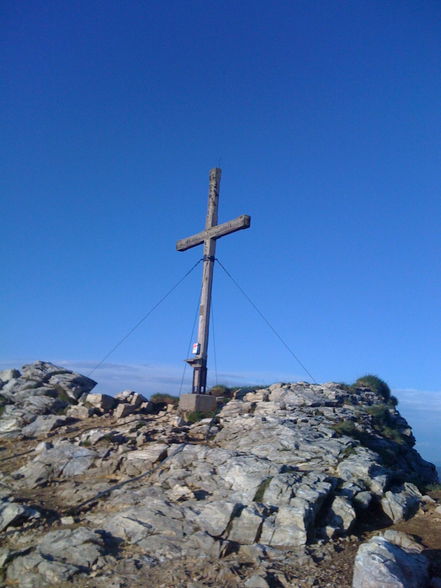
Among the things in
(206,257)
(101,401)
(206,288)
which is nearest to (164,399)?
(101,401)

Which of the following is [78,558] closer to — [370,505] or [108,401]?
[370,505]

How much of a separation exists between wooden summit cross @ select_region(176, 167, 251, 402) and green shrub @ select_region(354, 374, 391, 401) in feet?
26.6

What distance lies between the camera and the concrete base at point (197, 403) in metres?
16.2

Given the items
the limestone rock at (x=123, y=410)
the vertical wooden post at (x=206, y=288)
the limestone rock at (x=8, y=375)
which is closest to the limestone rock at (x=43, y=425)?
the limestone rock at (x=123, y=410)

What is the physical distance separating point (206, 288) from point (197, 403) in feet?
13.7

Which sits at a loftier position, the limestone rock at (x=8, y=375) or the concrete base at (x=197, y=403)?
the limestone rock at (x=8, y=375)

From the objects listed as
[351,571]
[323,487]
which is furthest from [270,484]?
[351,571]

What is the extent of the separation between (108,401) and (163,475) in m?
6.96

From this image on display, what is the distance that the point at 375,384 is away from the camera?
877 inches

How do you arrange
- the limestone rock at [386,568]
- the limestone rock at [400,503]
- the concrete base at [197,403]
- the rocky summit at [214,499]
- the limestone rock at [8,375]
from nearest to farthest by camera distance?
the limestone rock at [386,568] < the rocky summit at [214,499] < the limestone rock at [400,503] < the concrete base at [197,403] < the limestone rock at [8,375]

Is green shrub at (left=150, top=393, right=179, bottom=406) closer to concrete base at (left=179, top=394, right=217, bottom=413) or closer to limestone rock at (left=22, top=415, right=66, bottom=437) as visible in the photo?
concrete base at (left=179, top=394, right=217, bottom=413)

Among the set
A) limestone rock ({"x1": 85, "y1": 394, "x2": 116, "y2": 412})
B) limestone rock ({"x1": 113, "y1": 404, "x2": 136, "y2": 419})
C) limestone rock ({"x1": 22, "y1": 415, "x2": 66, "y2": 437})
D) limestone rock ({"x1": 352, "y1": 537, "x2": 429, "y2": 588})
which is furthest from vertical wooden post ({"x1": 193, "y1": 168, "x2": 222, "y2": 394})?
limestone rock ({"x1": 352, "y1": 537, "x2": 429, "y2": 588})

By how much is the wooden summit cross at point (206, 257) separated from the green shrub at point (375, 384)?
8.09m

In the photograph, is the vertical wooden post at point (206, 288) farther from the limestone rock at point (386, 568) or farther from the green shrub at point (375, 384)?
the limestone rock at point (386, 568)
